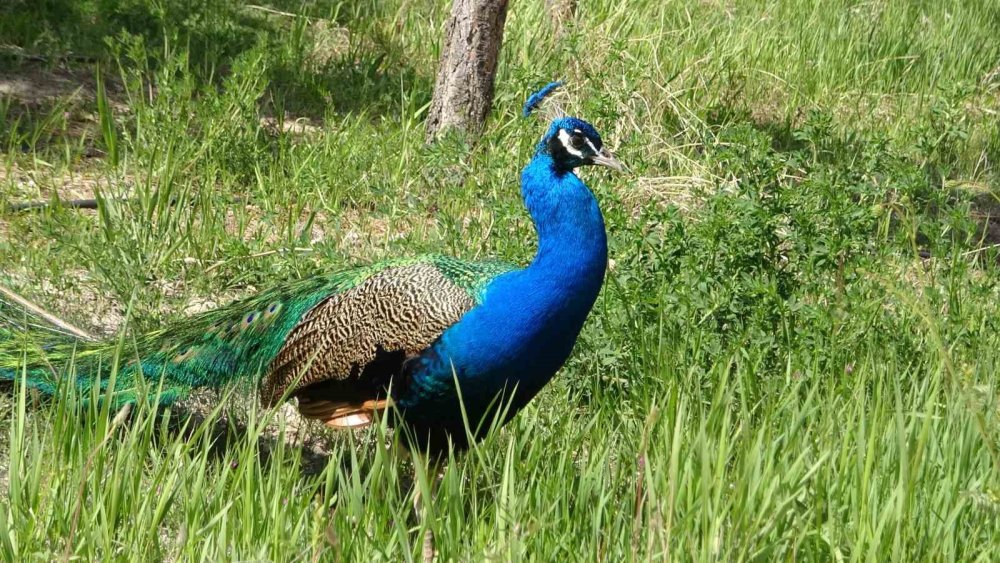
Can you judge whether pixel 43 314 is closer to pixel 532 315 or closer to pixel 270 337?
pixel 270 337

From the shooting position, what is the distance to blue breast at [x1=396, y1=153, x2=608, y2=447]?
324cm

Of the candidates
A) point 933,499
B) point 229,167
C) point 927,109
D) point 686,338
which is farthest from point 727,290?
point 927,109

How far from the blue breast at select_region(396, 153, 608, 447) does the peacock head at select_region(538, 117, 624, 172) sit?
0.12 ft

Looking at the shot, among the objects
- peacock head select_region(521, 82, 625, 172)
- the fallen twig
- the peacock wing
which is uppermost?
peacock head select_region(521, 82, 625, 172)

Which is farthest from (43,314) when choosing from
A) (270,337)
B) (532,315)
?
(532,315)

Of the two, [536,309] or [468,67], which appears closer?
[536,309]

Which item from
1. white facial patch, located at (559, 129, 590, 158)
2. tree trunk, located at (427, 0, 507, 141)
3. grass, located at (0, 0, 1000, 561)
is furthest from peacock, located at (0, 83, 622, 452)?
tree trunk, located at (427, 0, 507, 141)

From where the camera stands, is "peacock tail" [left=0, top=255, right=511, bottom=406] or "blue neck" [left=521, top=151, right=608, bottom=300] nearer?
"blue neck" [left=521, top=151, right=608, bottom=300]

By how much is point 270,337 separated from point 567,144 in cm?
108

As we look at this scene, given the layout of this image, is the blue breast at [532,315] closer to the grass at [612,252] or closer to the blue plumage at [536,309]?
the blue plumage at [536,309]

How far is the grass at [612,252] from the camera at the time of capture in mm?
2598

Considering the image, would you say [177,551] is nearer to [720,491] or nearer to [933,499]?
[720,491]

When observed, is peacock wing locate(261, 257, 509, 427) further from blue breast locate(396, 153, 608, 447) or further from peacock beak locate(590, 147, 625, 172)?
peacock beak locate(590, 147, 625, 172)

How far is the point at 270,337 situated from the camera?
3.70 m
